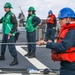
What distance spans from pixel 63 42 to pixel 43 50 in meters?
8.38

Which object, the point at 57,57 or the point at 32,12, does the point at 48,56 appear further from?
the point at 57,57

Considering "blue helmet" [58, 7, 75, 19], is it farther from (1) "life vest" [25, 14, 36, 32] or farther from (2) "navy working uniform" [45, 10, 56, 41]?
(2) "navy working uniform" [45, 10, 56, 41]

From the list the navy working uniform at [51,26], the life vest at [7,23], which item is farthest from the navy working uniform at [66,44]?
the navy working uniform at [51,26]

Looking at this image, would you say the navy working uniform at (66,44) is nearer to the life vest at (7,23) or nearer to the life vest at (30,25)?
the life vest at (7,23)

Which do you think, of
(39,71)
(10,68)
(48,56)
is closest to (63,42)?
(39,71)

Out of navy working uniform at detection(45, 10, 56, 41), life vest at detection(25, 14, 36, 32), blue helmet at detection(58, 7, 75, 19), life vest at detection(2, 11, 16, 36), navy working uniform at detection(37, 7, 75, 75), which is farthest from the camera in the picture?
navy working uniform at detection(45, 10, 56, 41)

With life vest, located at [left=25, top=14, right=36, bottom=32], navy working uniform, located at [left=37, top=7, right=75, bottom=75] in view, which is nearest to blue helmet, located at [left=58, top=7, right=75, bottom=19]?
navy working uniform, located at [left=37, top=7, right=75, bottom=75]

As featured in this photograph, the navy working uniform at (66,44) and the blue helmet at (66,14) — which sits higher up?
the blue helmet at (66,14)

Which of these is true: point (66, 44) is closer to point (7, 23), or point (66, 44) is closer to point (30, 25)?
point (7, 23)

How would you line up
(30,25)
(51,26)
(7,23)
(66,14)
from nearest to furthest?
(66,14), (7,23), (30,25), (51,26)

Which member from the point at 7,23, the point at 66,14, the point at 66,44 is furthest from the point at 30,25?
the point at 66,44

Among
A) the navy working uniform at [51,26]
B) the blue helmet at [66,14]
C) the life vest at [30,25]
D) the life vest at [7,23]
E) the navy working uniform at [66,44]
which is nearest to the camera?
the navy working uniform at [66,44]

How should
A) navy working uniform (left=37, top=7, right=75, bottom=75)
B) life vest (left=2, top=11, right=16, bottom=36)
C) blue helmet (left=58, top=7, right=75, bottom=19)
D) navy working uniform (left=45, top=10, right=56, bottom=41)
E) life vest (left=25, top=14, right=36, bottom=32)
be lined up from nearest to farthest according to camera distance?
navy working uniform (left=37, top=7, right=75, bottom=75) → blue helmet (left=58, top=7, right=75, bottom=19) → life vest (left=2, top=11, right=16, bottom=36) → life vest (left=25, top=14, right=36, bottom=32) → navy working uniform (left=45, top=10, right=56, bottom=41)

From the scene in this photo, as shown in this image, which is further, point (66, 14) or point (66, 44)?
point (66, 14)
